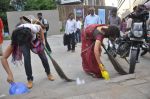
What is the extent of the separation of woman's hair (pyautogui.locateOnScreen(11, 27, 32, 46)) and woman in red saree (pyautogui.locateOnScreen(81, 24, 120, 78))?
4.59ft

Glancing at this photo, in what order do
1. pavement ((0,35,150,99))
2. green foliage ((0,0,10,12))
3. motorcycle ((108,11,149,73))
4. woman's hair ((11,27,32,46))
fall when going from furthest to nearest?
green foliage ((0,0,10,12))
motorcycle ((108,11,149,73))
woman's hair ((11,27,32,46))
pavement ((0,35,150,99))

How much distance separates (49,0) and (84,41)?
103 ft

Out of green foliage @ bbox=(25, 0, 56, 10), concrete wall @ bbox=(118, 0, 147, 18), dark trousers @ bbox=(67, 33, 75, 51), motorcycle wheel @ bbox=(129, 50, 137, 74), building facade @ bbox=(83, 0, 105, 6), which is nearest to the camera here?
motorcycle wheel @ bbox=(129, 50, 137, 74)

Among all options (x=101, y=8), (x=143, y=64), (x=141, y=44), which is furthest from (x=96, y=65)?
(x=101, y=8)

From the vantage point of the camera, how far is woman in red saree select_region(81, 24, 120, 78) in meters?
7.33

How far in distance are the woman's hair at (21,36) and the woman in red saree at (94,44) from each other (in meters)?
1.40

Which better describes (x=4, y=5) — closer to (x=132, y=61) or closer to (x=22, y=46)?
(x=22, y=46)

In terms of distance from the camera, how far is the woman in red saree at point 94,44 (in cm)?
733

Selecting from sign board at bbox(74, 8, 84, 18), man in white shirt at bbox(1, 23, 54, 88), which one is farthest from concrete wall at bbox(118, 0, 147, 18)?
man in white shirt at bbox(1, 23, 54, 88)

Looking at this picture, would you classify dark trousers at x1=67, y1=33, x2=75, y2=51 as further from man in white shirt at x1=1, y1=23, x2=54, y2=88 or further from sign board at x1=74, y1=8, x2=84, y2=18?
sign board at x1=74, y1=8, x2=84, y2=18

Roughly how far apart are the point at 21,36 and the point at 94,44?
5.55 feet

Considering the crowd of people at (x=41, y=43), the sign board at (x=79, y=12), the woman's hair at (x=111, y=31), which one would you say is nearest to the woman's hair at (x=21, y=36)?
the crowd of people at (x=41, y=43)

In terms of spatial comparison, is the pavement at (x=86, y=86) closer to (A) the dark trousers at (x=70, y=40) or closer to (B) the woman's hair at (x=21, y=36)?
(B) the woman's hair at (x=21, y=36)

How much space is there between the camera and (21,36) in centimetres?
699
